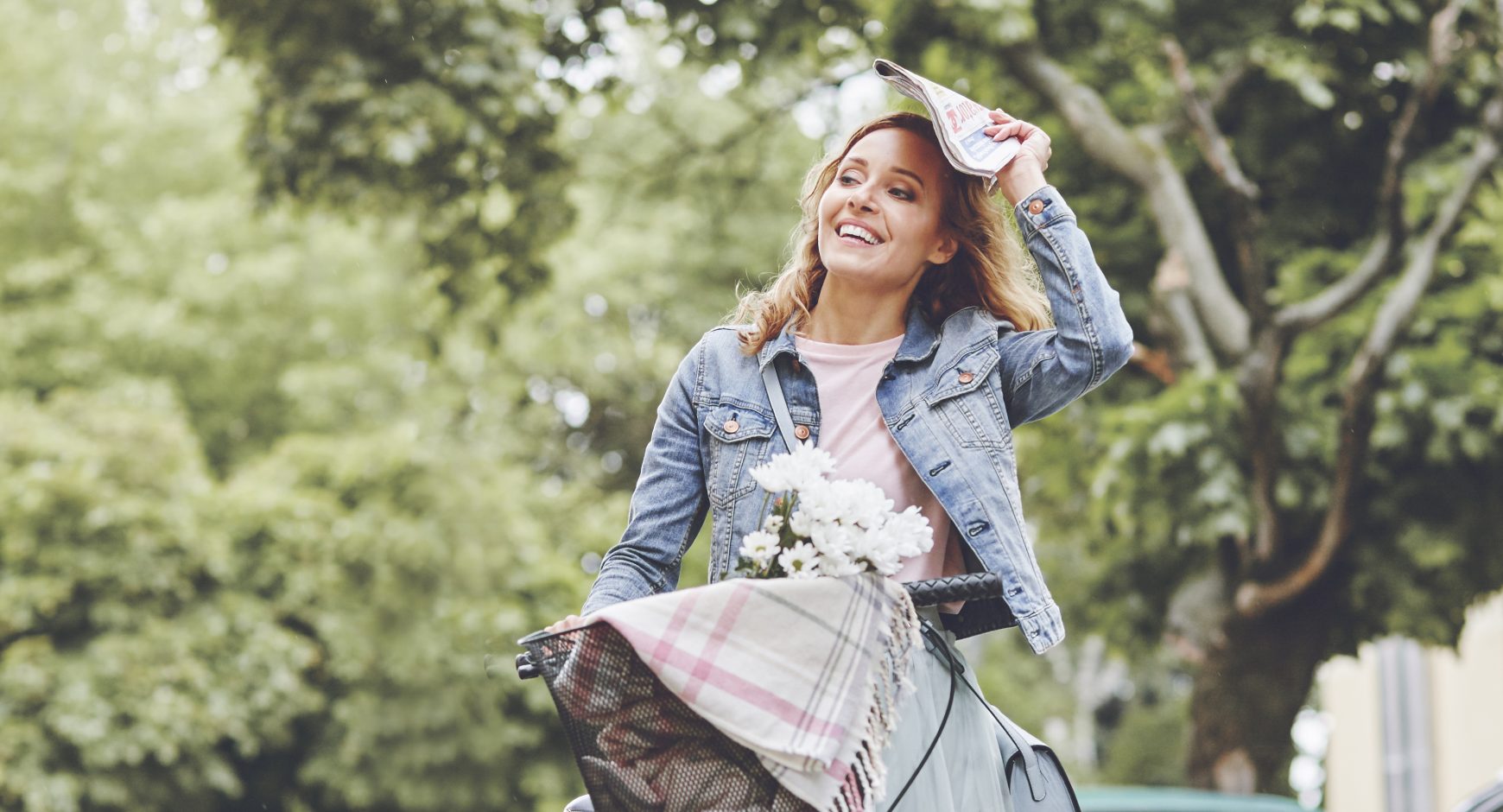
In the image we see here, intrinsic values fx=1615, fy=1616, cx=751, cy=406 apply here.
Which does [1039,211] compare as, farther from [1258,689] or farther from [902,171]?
[1258,689]

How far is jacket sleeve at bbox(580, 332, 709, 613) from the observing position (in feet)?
8.54

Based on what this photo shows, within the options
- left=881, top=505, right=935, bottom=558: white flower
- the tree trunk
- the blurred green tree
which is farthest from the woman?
the tree trunk

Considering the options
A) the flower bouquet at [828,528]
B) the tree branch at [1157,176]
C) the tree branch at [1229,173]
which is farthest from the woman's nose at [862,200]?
the tree branch at [1157,176]

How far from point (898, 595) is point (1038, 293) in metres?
0.85

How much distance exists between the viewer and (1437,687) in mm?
16359

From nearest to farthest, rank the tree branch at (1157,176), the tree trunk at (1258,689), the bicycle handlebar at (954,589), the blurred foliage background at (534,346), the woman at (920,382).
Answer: the bicycle handlebar at (954,589)
the woman at (920,382)
the blurred foliage background at (534,346)
the tree branch at (1157,176)
the tree trunk at (1258,689)

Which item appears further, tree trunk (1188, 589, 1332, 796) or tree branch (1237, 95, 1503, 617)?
tree trunk (1188, 589, 1332, 796)

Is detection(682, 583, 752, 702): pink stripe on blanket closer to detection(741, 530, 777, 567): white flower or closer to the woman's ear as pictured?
detection(741, 530, 777, 567): white flower

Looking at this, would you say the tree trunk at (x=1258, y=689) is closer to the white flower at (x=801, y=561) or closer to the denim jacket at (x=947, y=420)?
the denim jacket at (x=947, y=420)

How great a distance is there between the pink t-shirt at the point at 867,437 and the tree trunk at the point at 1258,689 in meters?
6.20

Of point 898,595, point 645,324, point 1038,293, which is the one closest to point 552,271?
point 1038,293

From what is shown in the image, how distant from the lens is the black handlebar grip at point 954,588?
2.30 meters

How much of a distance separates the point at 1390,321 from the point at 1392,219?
0.45 metres

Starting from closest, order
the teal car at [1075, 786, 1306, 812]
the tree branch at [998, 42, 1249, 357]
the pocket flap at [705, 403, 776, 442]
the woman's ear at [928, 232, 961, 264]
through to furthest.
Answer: the pocket flap at [705, 403, 776, 442], the woman's ear at [928, 232, 961, 264], the teal car at [1075, 786, 1306, 812], the tree branch at [998, 42, 1249, 357]
